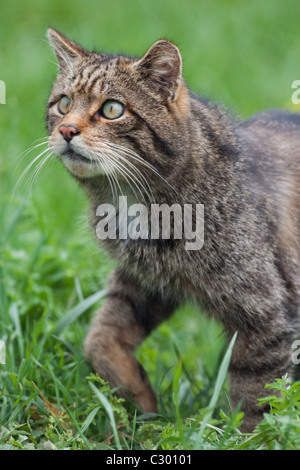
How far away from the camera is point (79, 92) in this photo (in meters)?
3.37

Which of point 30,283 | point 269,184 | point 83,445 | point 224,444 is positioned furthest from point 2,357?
point 269,184

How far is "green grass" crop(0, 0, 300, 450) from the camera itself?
317 cm

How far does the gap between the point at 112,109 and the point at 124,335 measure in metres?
1.21

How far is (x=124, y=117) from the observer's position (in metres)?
3.25

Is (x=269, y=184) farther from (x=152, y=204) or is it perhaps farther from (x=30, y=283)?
(x=30, y=283)

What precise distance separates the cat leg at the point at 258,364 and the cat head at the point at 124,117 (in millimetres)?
890

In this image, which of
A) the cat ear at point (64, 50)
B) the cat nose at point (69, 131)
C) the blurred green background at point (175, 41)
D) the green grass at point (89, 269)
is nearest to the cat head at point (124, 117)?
the cat nose at point (69, 131)

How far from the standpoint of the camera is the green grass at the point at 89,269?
317cm

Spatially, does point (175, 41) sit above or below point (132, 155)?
above

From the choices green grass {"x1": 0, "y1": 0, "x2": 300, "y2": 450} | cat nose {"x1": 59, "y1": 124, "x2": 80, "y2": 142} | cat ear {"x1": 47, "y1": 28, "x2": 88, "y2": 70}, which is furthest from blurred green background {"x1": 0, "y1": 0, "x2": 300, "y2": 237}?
cat nose {"x1": 59, "y1": 124, "x2": 80, "y2": 142}

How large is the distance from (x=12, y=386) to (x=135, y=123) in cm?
136

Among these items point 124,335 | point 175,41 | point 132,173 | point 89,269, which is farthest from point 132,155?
point 175,41

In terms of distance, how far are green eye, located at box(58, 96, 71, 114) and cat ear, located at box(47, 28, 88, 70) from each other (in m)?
0.23

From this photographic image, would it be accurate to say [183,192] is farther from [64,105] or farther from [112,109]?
[64,105]
